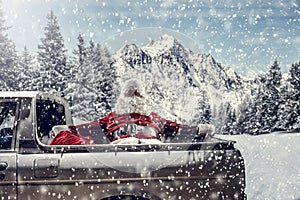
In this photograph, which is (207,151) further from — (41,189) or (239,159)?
(41,189)

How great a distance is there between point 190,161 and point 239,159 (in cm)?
49

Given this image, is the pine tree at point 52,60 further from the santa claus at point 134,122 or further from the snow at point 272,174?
the santa claus at point 134,122

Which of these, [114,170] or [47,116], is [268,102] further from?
[114,170]

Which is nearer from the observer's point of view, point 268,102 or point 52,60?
point 52,60

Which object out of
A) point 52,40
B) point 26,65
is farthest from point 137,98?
point 26,65

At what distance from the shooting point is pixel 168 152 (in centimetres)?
368

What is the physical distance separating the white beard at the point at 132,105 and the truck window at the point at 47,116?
83cm

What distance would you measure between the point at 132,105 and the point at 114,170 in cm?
131

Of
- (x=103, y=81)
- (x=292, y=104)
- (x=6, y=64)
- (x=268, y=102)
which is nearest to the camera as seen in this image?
(x=6, y=64)

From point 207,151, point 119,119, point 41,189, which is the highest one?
point 119,119

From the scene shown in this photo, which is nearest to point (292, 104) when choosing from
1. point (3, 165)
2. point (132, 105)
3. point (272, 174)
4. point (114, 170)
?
point (272, 174)

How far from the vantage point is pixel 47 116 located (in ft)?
15.9

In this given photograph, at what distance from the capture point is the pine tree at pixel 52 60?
32.9 m

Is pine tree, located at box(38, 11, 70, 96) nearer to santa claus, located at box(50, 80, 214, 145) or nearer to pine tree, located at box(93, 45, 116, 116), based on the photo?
pine tree, located at box(93, 45, 116, 116)
